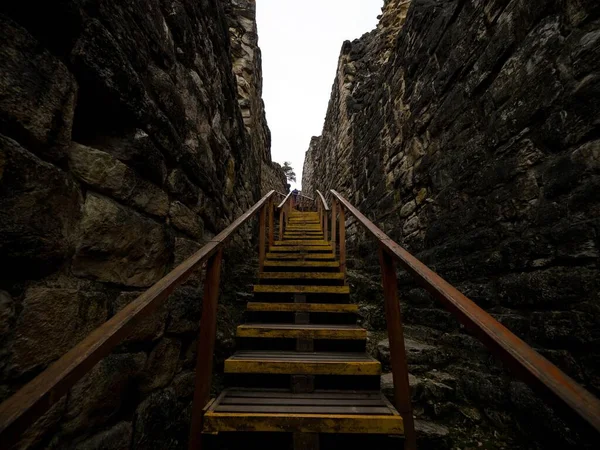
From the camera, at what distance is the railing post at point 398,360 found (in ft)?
4.46

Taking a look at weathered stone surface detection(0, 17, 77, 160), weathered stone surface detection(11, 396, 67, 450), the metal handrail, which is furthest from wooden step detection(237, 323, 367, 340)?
weathered stone surface detection(0, 17, 77, 160)

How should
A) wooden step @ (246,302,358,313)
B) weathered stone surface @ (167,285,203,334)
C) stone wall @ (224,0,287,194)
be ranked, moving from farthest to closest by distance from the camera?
stone wall @ (224,0,287,194), wooden step @ (246,302,358,313), weathered stone surface @ (167,285,203,334)

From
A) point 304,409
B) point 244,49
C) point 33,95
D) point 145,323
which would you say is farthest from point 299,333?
point 244,49

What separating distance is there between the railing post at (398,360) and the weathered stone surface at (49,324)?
1.24 metres

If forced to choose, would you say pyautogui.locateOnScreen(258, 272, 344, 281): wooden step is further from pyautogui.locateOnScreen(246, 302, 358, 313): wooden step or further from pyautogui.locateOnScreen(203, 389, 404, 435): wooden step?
pyautogui.locateOnScreen(203, 389, 404, 435): wooden step

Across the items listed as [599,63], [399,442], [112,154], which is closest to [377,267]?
[399,442]

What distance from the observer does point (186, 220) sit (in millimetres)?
1805

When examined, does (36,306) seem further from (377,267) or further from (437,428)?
(377,267)

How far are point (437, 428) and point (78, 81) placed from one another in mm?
2157

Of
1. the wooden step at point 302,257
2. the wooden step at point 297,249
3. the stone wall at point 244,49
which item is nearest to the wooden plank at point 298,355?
the wooden step at point 302,257

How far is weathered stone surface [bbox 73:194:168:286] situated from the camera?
104cm

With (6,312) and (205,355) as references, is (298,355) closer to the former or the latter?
(205,355)

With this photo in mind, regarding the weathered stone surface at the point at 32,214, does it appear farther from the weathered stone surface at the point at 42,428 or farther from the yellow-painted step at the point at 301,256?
the yellow-painted step at the point at 301,256

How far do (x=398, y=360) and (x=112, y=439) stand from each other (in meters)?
1.20
